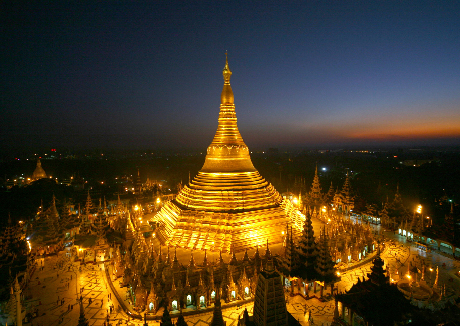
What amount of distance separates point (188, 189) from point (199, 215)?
132 inches

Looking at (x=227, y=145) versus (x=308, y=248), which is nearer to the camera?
(x=308, y=248)

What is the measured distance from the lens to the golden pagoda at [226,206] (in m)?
19.2

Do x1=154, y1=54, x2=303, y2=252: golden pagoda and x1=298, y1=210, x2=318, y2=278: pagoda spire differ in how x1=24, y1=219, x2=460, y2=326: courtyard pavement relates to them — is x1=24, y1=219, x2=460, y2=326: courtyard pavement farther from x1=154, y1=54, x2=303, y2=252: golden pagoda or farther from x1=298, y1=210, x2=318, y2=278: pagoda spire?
x1=298, y1=210, x2=318, y2=278: pagoda spire

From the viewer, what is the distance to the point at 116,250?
18641 millimetres

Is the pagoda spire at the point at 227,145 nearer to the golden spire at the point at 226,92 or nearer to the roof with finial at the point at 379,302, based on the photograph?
the golden spire at the point at 226,92

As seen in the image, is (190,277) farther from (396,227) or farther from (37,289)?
(396,227)

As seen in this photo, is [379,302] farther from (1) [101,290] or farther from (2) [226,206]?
(1) [101,290]

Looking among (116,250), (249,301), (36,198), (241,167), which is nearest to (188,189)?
(241,167)

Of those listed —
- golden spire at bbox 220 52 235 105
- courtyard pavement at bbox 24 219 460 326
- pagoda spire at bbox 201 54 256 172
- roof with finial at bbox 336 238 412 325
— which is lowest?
courtyard pavement at bbox 24 219 460 326

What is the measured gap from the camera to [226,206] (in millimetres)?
20328

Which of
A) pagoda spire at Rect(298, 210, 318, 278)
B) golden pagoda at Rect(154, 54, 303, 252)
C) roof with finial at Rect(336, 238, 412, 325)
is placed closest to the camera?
roof with finial at Rect(336, 238, 412, 325)

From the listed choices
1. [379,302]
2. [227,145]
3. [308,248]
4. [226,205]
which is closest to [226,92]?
[227,145]

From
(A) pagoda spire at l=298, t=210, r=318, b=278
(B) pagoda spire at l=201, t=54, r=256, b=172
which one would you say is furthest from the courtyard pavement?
(B) pagoda spire at l=201, t=54, r=256, b=172

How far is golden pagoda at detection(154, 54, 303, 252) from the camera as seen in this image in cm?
1916
